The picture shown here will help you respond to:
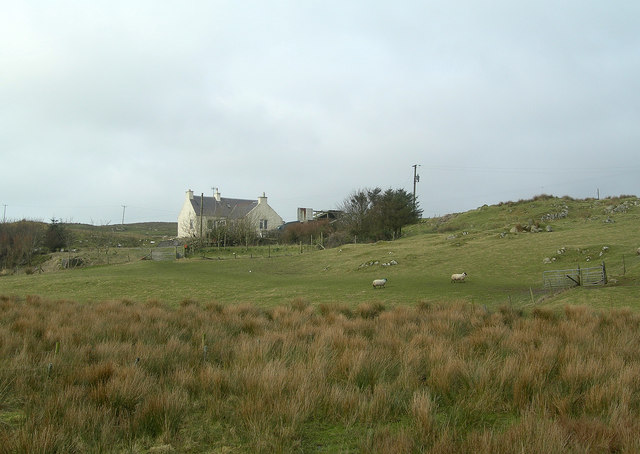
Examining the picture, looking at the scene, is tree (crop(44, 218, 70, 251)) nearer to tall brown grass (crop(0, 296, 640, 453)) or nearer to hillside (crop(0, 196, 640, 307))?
hillside (crop(0, 196, 640, 307))

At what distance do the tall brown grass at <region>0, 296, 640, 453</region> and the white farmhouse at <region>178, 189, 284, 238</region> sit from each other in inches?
2394

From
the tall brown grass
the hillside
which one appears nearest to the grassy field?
the tall brown grass

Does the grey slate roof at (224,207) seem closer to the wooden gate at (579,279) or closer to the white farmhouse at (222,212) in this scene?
the white farmhouse at (222,212)

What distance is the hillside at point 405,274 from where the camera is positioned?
1870 centimetres

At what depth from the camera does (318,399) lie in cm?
481

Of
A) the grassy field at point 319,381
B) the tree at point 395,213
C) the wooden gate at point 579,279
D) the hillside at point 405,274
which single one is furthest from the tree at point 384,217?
the grassy field at point 319,381

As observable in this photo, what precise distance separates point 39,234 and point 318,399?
2698 inches

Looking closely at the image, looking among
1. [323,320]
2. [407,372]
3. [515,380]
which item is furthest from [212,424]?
[323,320]

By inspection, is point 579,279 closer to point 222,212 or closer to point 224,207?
point 222,212

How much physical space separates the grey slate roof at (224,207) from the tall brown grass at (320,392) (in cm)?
6248

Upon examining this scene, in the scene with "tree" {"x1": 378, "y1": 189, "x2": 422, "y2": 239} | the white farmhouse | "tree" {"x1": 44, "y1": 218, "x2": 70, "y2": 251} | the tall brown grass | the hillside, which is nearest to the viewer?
the tall brown grass

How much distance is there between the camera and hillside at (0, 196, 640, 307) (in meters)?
18.7

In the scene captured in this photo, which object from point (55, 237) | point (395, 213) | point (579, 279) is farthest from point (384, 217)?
point (55, 237)

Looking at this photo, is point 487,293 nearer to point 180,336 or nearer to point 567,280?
point 567,280
